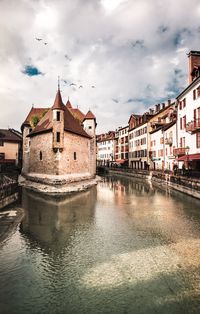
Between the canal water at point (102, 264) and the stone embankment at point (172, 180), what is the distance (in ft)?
21.3

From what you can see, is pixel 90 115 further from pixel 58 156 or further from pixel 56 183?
pixel 56 183

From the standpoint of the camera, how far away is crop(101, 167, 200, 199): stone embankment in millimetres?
21566

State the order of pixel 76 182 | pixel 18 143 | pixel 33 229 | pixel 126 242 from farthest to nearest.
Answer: pixel 18 143, pixel 76 182, pixel 33 229, pixel 126 242

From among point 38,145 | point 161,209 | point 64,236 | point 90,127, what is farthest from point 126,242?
point 90,127

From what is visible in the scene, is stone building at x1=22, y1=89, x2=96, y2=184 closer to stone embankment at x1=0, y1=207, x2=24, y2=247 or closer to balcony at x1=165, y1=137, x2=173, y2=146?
stone embankment at x1=0, y1=207, x2=24, y2=247

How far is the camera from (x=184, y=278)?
7.39 m

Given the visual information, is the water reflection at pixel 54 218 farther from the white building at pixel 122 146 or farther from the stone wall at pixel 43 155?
the white building at pixel 122 146

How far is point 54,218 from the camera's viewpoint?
15.0 m

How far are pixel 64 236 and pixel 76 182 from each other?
59.8ft

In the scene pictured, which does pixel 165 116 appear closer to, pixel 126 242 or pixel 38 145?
pixel 38 145

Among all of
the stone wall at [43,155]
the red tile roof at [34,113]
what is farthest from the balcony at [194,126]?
the red tile roof at [34,113]

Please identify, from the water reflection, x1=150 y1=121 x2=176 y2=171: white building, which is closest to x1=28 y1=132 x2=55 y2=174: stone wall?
the water reflection

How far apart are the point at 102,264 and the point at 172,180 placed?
73.4 feet

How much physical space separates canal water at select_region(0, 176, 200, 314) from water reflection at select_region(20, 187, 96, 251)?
5 centimetres
